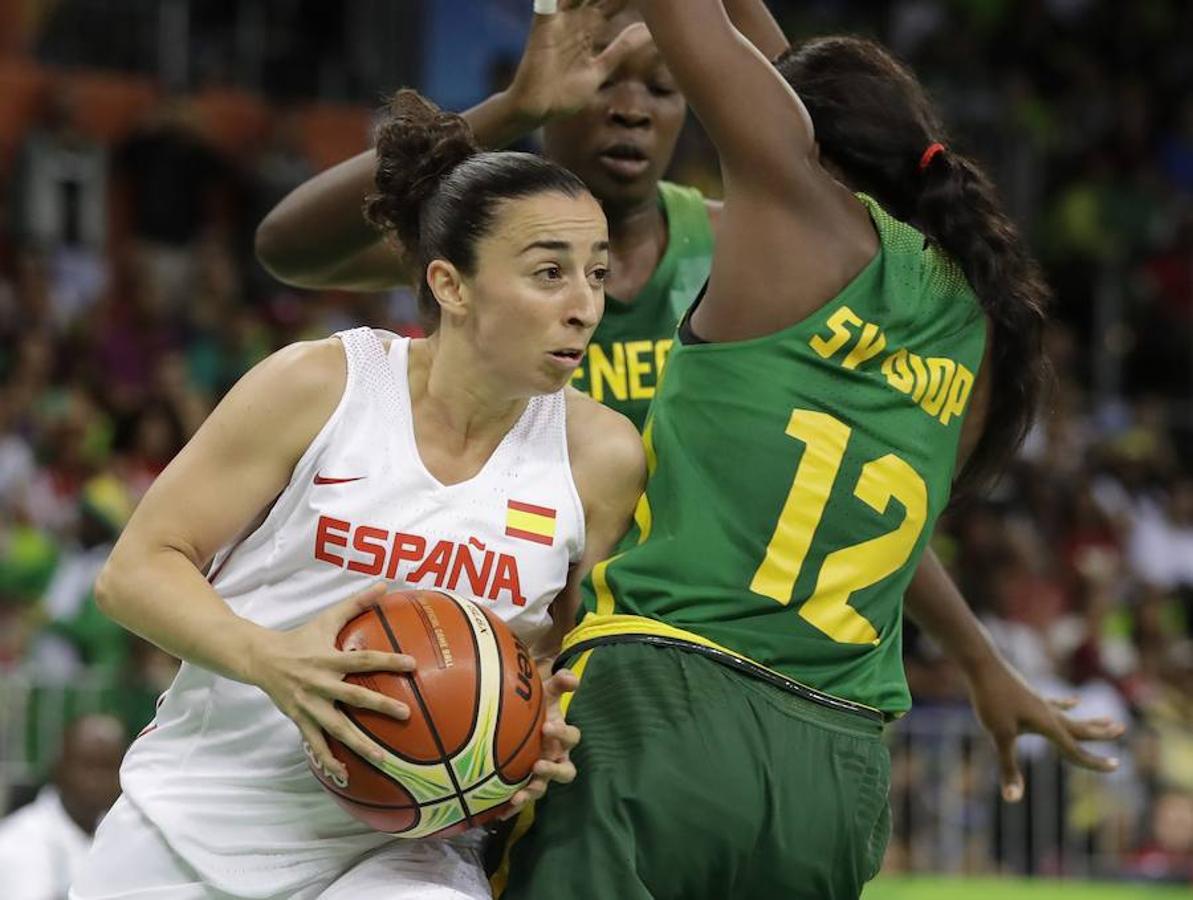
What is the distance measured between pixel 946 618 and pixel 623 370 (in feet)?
3.05

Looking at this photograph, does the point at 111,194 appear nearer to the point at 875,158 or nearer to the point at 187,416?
the point at 187,416

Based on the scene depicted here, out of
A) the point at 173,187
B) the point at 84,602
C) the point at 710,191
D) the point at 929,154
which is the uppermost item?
the point at 929,154

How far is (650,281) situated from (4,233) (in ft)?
28.9

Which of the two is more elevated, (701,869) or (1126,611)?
(701,869)

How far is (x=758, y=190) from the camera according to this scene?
11.9 feet

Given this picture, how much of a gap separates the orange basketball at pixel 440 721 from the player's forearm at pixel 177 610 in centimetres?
18

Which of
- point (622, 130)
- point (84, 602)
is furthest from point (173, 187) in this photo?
point (622, 130)

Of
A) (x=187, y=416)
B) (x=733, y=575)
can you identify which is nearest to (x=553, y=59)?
(x=733, y=575)

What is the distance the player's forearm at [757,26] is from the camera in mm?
4582

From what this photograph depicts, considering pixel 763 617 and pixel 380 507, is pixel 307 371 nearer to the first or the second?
pixel 380 507

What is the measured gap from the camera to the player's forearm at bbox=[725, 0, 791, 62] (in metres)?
4.58

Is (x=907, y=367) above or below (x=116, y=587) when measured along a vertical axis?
above

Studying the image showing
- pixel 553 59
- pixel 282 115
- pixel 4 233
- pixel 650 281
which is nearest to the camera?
pixel 553 59

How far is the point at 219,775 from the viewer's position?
12.6ft
